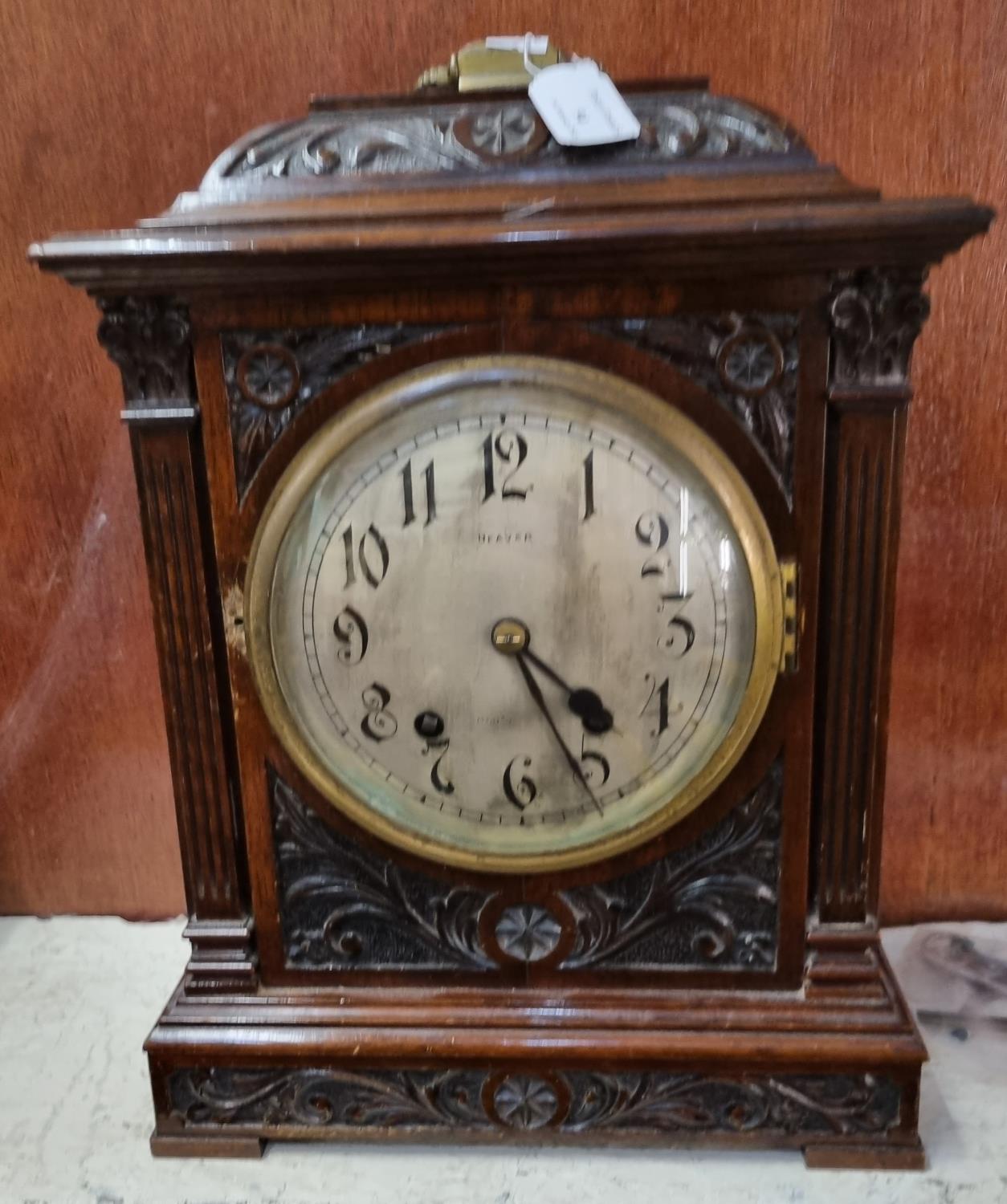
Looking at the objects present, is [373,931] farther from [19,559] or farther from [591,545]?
[19,559]

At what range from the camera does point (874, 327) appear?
61 centimetres

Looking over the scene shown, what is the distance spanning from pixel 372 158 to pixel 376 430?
18cm

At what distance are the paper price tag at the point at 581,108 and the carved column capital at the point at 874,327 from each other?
170 mm

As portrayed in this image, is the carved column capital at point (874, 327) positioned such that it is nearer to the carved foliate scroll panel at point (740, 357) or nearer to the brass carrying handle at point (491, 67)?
the carved foliate scroll panel at point (740, 357)

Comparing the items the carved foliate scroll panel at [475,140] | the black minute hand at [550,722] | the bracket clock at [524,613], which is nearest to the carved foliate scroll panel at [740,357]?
the bracket clock at [524,613]

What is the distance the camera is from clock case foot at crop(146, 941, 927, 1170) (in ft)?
2.28

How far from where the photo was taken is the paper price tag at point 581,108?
0.63m

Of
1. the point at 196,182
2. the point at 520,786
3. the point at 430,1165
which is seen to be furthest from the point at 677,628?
the point at 196,182

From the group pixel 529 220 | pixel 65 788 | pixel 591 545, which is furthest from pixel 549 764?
pixel 65 788

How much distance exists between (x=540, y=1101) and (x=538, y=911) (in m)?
0.14

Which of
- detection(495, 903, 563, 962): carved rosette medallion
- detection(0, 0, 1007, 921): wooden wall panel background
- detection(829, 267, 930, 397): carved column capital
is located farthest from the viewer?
detection(0, 0, 1007, 921): wooden wall panel background

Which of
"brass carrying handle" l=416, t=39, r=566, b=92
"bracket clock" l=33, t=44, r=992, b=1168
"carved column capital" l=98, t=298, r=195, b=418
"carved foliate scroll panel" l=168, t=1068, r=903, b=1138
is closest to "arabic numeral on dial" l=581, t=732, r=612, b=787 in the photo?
"bracket clock" l=33, t=44, r=992, b=1168

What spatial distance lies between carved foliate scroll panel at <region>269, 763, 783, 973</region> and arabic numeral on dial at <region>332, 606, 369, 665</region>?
0.37ft

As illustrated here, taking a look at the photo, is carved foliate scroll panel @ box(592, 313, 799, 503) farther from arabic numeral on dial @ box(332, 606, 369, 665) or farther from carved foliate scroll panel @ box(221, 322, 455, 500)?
arabic numeral on dial @ box(332, 606, 369, 665)
